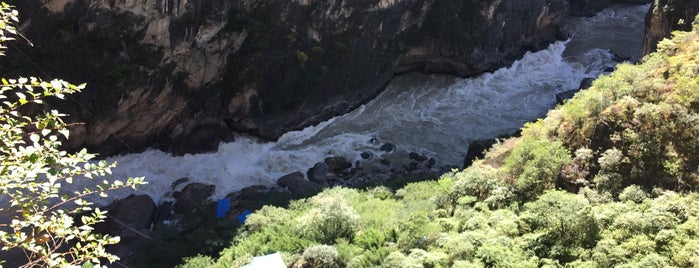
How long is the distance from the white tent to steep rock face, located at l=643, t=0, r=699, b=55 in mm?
19304

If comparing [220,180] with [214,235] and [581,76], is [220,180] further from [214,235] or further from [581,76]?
[581,76]

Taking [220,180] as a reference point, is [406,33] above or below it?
above

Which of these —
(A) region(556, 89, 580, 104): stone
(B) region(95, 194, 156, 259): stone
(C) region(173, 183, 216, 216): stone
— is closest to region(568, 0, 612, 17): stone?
(A) region(556, 89, 580, 104): stone

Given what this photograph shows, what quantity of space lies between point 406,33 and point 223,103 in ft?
43.3

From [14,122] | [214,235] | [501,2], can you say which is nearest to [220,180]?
[214,235]

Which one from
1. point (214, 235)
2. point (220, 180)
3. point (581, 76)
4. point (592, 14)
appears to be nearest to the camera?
point (214, 235)

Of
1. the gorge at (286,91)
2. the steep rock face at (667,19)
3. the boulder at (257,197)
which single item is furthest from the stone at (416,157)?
the steep rock face at (667,19)

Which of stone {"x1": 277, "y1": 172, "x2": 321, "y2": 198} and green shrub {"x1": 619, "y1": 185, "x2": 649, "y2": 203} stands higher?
green shrub {"x1": 619, "y1": 185, "x2": 649, "y2": 203}

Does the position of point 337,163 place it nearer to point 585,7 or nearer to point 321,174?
point 321,174

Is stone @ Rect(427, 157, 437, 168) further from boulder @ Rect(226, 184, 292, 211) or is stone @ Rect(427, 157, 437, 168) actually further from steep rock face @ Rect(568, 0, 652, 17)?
steep rock face @ Rect(568, 0, 652, 17)

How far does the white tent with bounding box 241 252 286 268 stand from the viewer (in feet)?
37.6

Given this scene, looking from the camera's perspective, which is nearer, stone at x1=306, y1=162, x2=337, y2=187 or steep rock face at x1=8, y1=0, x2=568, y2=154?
steep rock face at x1=8, y1=0, x2=568, y2=154

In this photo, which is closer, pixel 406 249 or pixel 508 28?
pixel 406 249

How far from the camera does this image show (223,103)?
1004 inches
